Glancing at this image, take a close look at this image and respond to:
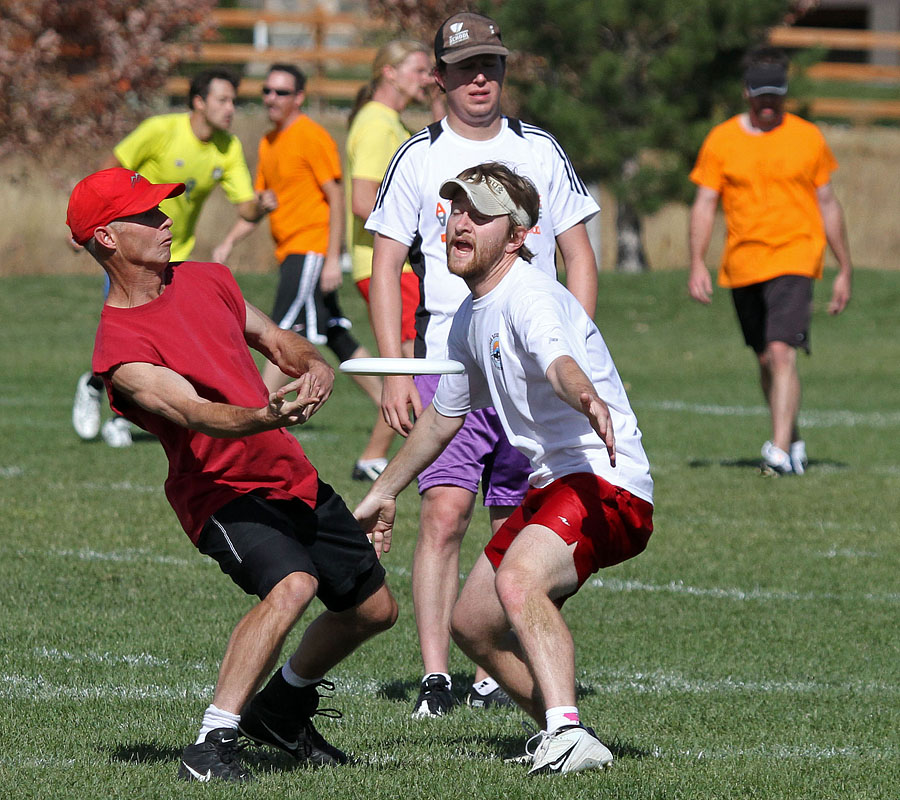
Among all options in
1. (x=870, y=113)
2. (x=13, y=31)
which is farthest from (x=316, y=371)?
(x=870, y=113)

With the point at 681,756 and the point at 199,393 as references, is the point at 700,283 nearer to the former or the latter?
the point at 681,756

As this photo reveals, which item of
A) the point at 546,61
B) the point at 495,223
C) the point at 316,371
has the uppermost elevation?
the point at 495,223

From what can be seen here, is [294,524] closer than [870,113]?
Yes

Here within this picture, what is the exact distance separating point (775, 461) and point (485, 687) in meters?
5.08

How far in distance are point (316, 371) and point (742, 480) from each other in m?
6.11

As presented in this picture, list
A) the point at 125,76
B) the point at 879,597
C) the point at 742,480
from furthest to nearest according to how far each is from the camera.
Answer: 1. the point at 125,76
2. the point at 742,480
3. the point at 879,597

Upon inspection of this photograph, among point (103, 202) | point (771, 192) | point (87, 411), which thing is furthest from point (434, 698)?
point (87, 411)

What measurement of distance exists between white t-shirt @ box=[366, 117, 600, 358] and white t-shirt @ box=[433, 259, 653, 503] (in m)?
1.21

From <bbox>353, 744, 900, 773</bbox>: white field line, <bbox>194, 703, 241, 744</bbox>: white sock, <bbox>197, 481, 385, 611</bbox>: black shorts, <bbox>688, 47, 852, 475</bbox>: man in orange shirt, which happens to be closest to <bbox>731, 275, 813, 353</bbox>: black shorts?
<bbox>688, 47, 852, 475</bbox>: man in orange shirt

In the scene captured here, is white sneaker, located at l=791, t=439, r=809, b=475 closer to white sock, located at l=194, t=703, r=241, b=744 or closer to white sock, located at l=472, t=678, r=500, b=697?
white sock, located at l=472, t=678, r=500, b=697

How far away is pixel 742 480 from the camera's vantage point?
1021 cm

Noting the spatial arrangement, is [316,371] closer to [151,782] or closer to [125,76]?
[151,782]

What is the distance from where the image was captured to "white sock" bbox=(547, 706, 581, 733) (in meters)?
4.34

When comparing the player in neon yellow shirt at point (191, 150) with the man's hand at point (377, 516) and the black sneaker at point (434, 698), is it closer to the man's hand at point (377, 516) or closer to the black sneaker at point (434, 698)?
the black sneaker at point (434, 698)
